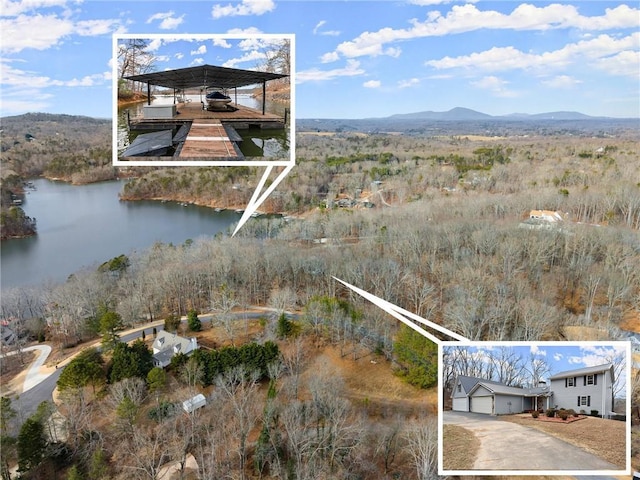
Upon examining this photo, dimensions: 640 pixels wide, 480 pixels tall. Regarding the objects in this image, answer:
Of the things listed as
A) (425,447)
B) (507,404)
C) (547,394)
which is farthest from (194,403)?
(547,394)

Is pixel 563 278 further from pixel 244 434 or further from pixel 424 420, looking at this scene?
pixel 244 434

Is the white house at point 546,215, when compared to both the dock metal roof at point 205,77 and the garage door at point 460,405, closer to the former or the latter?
the garage door at point 460,405

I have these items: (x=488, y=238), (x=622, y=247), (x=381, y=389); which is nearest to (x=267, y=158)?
(x=381, y=389)

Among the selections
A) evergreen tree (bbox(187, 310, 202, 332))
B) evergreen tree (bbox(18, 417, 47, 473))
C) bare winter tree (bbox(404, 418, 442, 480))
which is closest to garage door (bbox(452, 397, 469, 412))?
bare winter tree (bbox(404, 418, 442, 480))

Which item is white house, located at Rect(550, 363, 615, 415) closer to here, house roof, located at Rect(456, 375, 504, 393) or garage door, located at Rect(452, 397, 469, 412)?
house roof, located at Rect(456, 375, 504, 393)

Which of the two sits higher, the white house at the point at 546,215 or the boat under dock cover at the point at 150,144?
the boat under dock cover at the point at 150,144

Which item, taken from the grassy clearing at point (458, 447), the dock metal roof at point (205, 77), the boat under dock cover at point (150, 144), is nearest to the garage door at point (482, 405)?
the grassy clearing at point (458, 447)
